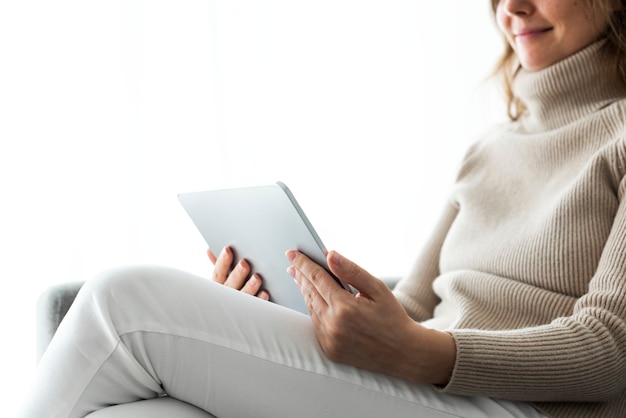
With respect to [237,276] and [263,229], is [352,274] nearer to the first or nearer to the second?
[263,229]

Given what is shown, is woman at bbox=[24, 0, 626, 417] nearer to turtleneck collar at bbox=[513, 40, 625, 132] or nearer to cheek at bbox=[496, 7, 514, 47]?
turtleneck collar at bbox=[513, 40, 625, 132]

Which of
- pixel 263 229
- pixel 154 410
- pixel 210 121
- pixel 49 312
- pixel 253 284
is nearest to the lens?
pixel 154 410

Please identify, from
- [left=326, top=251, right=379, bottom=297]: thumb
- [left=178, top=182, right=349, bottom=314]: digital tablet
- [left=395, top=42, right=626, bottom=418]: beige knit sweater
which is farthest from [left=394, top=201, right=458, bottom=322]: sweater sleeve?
[left=326, top=251, right=379, bottom=297]: thumb

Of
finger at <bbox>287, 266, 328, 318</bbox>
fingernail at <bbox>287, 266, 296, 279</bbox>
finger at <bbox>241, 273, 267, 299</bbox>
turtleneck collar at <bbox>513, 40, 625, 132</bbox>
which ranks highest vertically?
turtleneck collar at <bbox>513, 40, 625, 132</bbox>

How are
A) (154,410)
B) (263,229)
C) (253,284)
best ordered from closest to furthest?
(154,410) < (263,229) < (253,284)

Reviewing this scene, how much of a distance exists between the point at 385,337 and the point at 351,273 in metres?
0.09

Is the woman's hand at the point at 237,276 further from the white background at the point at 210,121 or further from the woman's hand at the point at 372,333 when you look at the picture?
the white background at the point at 210,121

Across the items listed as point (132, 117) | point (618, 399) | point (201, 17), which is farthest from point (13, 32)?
point (618, 399)

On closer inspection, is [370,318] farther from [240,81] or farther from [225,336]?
[240,81]

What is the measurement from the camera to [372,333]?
879 millimetres

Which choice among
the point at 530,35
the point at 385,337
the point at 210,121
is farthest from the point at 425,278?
the point at 210,121

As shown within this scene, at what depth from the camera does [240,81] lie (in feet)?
9.11

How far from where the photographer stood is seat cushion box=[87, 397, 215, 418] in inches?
32.9

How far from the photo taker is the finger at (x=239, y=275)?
1.21 meters
